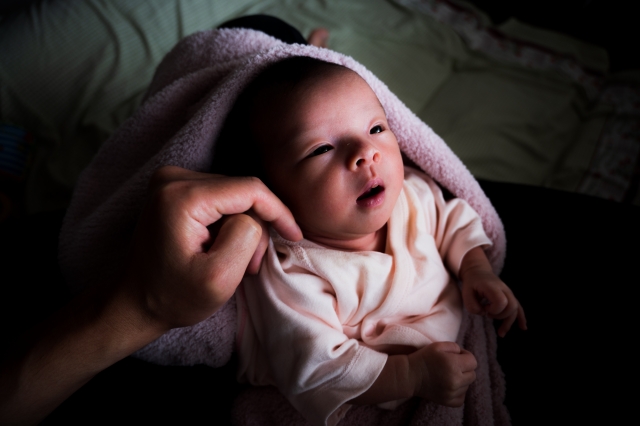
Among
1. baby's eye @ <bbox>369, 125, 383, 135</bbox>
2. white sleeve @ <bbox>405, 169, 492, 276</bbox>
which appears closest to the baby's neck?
white sleeve @ <bbox>405, 169, 492, 276</bbox>

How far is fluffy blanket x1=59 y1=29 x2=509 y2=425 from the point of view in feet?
2.64

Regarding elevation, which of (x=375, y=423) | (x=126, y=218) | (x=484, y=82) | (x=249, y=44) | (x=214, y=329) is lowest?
(x=375, y=423)

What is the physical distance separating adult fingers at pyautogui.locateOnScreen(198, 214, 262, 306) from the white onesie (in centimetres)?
21

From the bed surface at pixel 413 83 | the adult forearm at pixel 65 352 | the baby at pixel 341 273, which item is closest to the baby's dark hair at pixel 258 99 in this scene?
the baby at pixel 341 273

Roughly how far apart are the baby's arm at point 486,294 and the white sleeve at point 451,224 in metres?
0.02

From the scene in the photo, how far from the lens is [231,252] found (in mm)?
582

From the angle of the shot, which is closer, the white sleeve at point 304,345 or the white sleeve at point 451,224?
the white sleeve at point 304,345

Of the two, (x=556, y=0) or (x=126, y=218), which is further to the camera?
(x=556, y=0)

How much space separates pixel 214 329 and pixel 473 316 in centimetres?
56

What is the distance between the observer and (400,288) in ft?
2.71

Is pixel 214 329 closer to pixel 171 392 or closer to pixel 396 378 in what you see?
pixel 171 392

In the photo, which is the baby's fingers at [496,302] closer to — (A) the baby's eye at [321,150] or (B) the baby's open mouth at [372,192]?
(B) the baby's open mouth at [372,192]

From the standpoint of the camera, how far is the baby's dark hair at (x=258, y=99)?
0.81 metres

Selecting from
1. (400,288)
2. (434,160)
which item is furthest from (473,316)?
(434,160)
